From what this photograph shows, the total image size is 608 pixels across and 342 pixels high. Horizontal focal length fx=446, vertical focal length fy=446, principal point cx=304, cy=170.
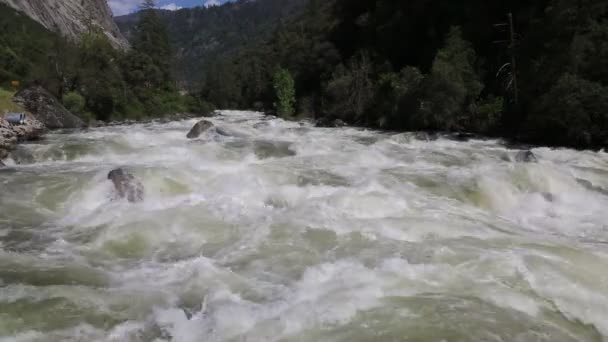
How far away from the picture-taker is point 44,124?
24.4 meters

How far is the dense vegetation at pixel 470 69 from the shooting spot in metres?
18.2

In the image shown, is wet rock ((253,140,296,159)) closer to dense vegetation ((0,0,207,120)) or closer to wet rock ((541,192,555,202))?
wet rock ((541,192,555,202))

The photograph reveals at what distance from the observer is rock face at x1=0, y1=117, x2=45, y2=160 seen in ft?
50.7

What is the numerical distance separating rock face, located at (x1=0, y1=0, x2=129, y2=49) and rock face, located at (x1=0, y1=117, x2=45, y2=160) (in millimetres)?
70792

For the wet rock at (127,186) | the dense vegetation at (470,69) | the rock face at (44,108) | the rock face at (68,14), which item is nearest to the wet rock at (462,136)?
the dense vegetation at (470,69)

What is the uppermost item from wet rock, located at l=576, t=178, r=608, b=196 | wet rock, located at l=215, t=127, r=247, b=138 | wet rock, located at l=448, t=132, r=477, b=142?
wet rock, located at l=215, t=127, r=247, b=138

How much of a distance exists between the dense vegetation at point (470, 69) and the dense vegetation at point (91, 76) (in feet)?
47.4

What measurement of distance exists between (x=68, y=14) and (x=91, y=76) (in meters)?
93.7

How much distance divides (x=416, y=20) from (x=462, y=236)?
31.6 m

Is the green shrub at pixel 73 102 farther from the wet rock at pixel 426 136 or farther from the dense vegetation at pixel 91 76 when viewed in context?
the wet rock at pixel 426 136

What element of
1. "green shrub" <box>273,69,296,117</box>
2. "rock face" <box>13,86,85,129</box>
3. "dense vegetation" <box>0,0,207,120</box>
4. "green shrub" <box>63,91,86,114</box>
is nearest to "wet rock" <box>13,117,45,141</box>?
"rock face" <box>13,86,85,129</box>

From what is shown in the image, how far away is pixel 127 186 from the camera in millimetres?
9922

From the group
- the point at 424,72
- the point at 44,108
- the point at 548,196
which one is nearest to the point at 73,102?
the point at 44,108

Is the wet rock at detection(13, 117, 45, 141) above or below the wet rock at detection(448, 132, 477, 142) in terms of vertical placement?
above
